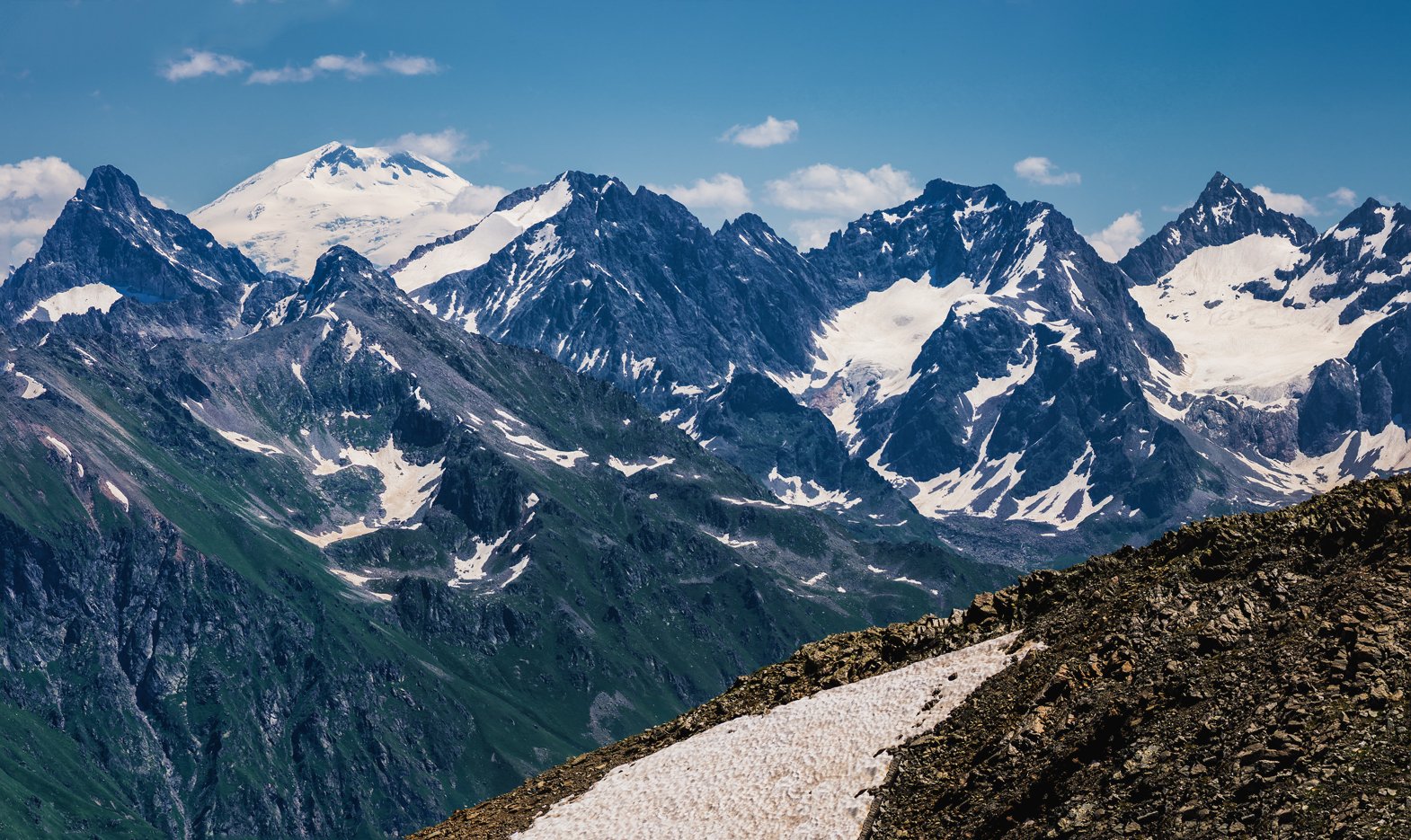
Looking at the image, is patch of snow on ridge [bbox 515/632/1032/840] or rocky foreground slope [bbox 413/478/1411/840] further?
patch of snow on ridge [bbox 515/632/1032/840]

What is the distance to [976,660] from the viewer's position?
240ft

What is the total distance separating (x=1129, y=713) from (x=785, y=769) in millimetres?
16874

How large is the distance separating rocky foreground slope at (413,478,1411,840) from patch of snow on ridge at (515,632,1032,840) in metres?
0.18

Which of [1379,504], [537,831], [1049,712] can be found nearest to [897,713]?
[1049,712]

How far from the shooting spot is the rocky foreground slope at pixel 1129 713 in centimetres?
5209

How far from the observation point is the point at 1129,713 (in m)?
59.4

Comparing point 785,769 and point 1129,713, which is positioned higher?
point 785,769

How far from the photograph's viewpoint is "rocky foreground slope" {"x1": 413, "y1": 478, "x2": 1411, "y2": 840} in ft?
171

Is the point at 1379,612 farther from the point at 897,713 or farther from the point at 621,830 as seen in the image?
the point at 621,830

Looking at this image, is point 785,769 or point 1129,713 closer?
point 1129,713

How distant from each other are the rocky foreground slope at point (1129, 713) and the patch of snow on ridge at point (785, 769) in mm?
179

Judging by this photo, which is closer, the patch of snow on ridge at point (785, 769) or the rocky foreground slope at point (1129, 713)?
the rocky foreground slope at point (1129, 713)

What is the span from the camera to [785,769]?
69562 millimetres

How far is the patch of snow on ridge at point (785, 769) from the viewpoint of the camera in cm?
6588
